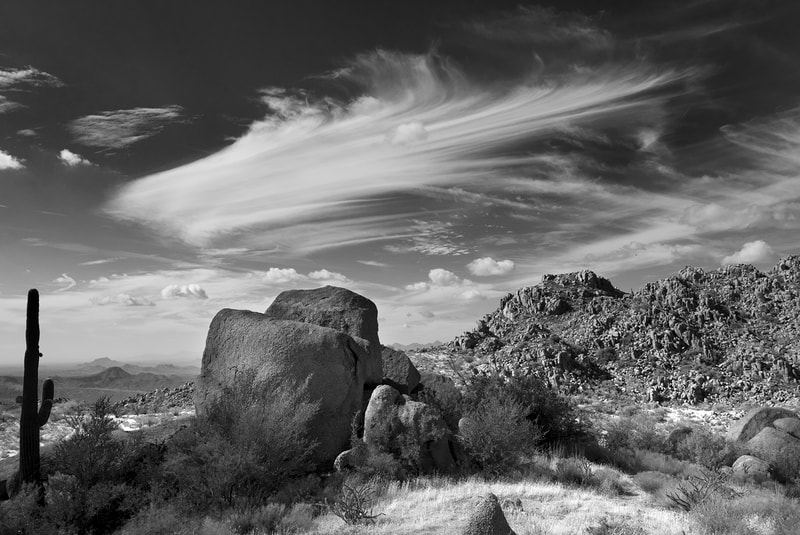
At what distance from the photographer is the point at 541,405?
19609 millimetres

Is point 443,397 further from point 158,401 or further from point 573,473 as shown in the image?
point 158,401

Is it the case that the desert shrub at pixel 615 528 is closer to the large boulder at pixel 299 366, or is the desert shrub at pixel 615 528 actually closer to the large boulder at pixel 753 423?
the large boulder at pixel 299 366

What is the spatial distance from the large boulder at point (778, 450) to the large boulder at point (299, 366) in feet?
53.2

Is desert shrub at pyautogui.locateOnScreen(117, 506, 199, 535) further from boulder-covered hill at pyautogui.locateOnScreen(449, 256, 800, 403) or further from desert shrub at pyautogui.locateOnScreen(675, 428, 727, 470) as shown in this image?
boulder-covered hill at pyautogui.locateOnScreen(449, 256, 800, 403)

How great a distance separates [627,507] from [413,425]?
5458mm

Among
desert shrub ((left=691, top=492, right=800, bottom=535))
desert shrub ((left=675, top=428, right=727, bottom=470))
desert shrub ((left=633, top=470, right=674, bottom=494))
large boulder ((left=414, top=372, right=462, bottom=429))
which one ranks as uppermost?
large boulder ((left=414, top=372, right=462, bottom=429))

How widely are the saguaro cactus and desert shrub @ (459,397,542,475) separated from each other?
11.6 metres

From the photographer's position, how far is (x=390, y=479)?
12852 mm

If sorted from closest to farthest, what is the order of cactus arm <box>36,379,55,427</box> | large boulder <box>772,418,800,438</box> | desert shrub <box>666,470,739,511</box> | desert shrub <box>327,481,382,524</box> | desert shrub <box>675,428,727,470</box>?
Answer: desert shrub <box>327,481,382,524</box>, desert shrub <box>666,470,739,511</box>, cactus arm <box>36,379,55,427</box>, desert shrub <box>675,428,727,470</box>, large boulder <box>772,418,800,438</box>

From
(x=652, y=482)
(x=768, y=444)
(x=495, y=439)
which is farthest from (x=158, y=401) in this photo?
(x=768, y=444)

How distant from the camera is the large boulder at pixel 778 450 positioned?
19281 mm

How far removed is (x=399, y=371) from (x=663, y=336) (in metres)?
38.3

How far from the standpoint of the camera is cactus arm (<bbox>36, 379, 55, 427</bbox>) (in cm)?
1450

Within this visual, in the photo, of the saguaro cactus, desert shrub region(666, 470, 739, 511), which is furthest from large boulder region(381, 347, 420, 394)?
the saguaro cactus
